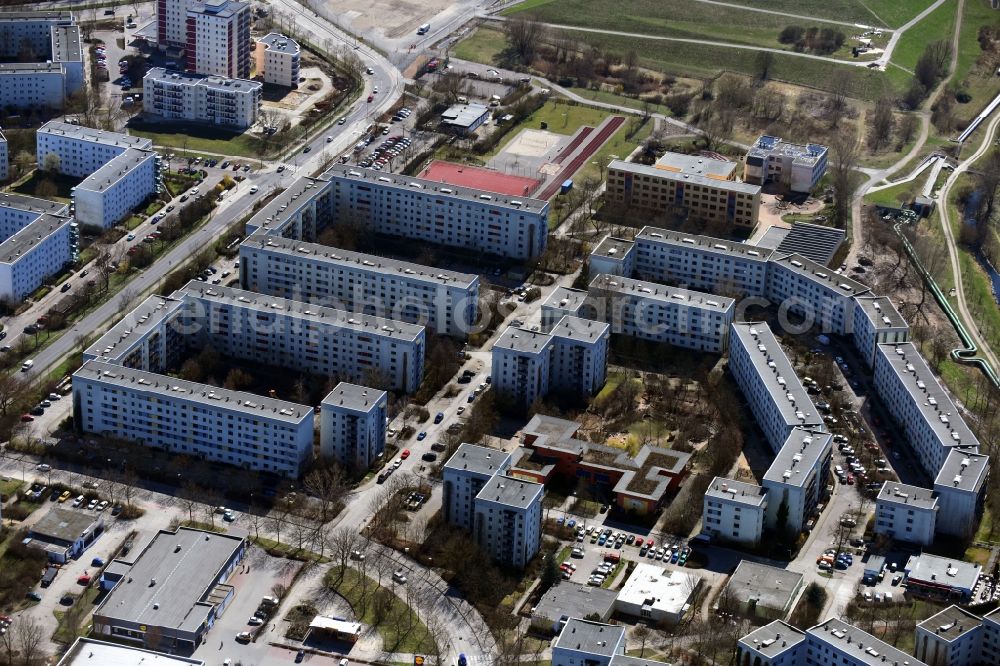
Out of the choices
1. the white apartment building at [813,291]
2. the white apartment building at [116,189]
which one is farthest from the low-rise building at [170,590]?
the white apartment building at [813,291]

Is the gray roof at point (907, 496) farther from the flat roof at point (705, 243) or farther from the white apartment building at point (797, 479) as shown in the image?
the flat roof at point (705, 243)

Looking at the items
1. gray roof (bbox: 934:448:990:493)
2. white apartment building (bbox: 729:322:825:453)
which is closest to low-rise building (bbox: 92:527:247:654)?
white apartment building (bbox: 729:322:825:453)

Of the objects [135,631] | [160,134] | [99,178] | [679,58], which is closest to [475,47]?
[679,58]

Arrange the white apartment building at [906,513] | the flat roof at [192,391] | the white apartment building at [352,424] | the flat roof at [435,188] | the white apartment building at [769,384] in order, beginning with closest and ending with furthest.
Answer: the white apartment building at [906,513] < the white apartment building at [352,424] < the flat roof at [192,391] < the white apartment building at [769,384] < the flat roof at [435,188]

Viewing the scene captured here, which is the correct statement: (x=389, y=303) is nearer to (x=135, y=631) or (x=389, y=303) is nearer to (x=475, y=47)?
(x=135, y=631)

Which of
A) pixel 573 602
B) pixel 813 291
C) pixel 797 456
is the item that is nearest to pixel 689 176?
pixel 813 291

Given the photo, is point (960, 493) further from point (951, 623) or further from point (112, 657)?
point (112, 657)
